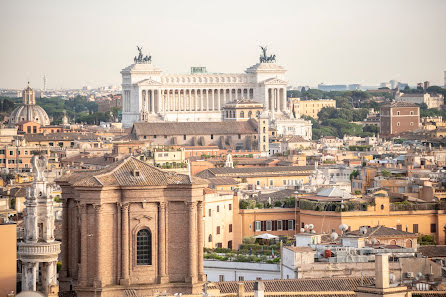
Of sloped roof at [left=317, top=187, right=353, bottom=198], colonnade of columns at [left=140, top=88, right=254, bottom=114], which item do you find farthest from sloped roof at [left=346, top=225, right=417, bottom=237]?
Result: colonnade of columns at [left=140, top=88, right=254, bottom=114]

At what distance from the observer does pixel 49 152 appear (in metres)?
83.8

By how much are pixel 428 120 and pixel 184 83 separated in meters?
21.6

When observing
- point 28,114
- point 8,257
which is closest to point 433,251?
point 8,257

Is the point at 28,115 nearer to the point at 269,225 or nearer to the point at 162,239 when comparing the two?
the point at 269,225

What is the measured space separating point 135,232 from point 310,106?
472 feet

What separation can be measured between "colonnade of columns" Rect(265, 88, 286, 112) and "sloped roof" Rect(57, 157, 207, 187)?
339ft

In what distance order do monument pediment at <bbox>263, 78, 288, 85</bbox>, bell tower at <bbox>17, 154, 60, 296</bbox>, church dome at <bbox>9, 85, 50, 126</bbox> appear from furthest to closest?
monument pediment at <bbox>263, 78, 288, 85</bbox> < church dome at <bbox>9, 85, 50, 126</bbox> < bell tower at <bbox>17, 154, 60, 296</bbox>

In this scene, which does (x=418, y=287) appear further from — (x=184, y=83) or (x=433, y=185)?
(x=184, y=83)

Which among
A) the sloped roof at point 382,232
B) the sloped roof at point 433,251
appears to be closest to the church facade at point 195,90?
the sloped roof at point 382,232

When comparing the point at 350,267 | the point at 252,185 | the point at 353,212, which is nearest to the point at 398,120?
the point at 252,185

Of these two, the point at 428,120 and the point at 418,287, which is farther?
the point at 428,120

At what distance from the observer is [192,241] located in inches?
1161

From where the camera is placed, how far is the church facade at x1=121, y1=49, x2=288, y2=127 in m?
131

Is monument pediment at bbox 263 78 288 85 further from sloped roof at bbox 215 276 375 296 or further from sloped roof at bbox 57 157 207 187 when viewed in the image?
sloped roof at bbox 57 157 207 187
